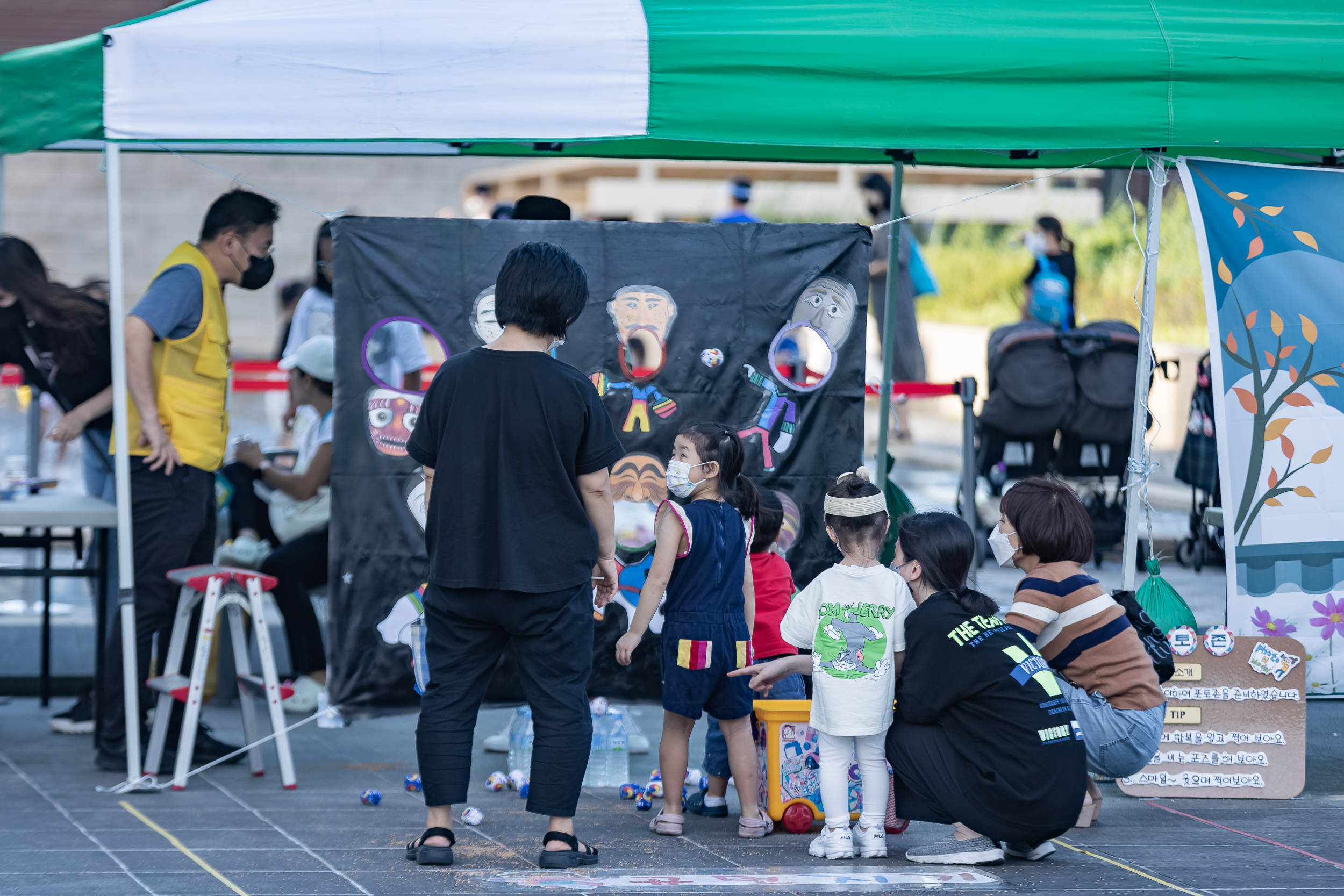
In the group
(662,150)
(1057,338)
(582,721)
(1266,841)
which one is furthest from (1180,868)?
(1057,338)

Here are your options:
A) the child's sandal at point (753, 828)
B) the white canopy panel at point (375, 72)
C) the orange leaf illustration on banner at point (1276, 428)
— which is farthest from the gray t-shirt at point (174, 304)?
the orange leaf illustration on banner at point (1276, 428)

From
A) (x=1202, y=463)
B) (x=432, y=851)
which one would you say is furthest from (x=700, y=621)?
(x=1202, y=463)

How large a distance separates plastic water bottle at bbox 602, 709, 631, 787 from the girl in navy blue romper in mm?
693

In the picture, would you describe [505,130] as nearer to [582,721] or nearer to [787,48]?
[787,48]

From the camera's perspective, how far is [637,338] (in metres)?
5.21

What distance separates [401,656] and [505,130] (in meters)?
1.90

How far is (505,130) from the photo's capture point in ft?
15.5

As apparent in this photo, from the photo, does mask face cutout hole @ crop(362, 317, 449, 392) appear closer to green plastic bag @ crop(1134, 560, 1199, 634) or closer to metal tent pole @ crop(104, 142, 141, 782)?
metal tent pole @ crop(104, 142, 141, 782)

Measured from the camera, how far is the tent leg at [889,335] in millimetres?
5844

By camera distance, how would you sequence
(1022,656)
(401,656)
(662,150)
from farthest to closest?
1. (662,150)
2. (401,656)
3. (1022,656)

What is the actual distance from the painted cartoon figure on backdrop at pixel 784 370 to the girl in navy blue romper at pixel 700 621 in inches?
32.2

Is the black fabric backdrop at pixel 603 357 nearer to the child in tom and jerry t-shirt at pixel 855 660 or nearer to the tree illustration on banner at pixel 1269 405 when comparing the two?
the child in tom and jerry t-shirt at pixel 855 660

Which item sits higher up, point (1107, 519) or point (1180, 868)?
point (1107, 519)

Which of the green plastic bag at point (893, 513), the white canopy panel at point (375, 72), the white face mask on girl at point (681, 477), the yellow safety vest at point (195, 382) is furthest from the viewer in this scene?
the green plastic bag at point (893, 513)
